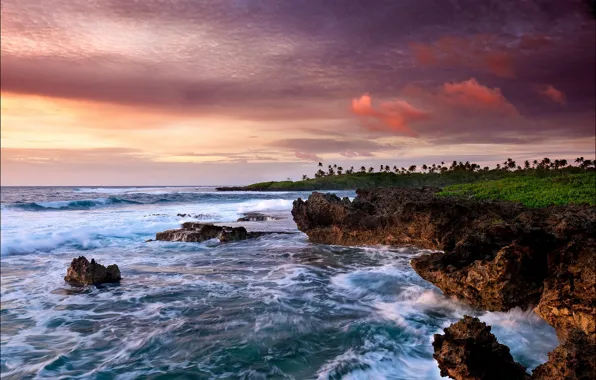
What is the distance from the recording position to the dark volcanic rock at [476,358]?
14.0 ft

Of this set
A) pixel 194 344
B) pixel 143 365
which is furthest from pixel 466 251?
pixel 143 365

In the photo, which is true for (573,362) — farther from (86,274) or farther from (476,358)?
(86,274)

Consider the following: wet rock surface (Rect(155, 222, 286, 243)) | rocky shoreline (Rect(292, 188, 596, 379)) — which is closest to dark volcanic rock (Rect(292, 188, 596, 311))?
rocky shoreline (Rect(292, 188, 596, 379))

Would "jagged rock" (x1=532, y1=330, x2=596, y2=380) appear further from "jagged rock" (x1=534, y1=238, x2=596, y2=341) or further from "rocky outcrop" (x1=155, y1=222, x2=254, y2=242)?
"rocky outcrop" (x1=155, y1=222, x2=254, y2=242)

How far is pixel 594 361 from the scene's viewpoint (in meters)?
3.58

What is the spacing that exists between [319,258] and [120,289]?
7.85 m

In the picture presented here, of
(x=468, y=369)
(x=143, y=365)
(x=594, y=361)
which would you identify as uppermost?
(x=594, y=361)

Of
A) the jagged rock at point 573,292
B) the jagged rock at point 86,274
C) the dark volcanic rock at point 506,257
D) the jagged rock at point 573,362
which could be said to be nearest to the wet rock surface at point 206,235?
the jagged rock at point 86,274

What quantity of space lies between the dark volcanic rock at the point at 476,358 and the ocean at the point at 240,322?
2855mm

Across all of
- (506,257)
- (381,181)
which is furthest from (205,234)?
(381,181)

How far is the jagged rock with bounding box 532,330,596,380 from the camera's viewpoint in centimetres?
360

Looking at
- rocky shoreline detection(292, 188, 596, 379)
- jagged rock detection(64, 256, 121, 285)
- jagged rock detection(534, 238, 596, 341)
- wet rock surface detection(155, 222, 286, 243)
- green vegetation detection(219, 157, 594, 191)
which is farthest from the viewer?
green vegetation detection(219, 157, 594, 191)

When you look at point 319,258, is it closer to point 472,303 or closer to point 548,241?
point 472,303

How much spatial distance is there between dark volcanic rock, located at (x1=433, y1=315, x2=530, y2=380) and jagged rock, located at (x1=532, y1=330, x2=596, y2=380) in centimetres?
47
